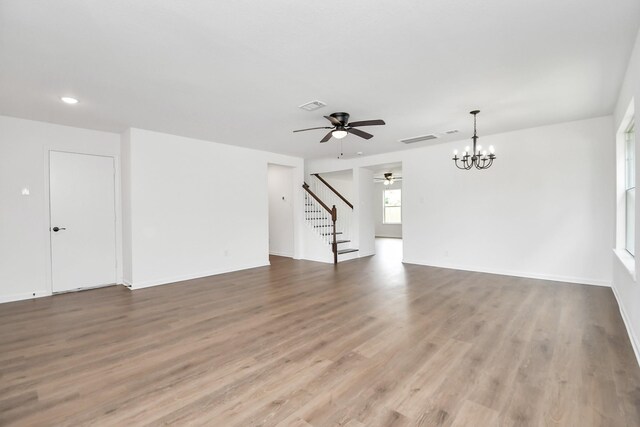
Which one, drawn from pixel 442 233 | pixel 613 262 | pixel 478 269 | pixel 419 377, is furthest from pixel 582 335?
pixel 442 233

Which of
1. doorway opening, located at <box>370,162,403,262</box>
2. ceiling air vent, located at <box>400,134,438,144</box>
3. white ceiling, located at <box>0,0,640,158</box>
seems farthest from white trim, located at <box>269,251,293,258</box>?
doorway opening, located at <box>370,162,403,262</box>

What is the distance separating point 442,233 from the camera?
21.3 feet

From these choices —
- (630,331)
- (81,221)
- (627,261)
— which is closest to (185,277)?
(81,221)

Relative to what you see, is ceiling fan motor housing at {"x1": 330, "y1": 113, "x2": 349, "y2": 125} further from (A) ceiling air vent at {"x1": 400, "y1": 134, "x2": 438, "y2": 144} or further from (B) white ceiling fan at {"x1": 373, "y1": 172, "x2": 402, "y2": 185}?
(B) white ceiling fan at {"x1": 373, "y1": 172, "x2": 402, "y2": 185}

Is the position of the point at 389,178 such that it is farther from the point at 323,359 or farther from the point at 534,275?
the point at 323,359

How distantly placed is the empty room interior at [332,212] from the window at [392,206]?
6.10m

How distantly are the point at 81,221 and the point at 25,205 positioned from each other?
0.72 m

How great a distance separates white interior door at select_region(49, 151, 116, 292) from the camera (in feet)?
15.9

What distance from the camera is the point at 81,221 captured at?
5059 mm

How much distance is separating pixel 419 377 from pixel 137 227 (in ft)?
16.0

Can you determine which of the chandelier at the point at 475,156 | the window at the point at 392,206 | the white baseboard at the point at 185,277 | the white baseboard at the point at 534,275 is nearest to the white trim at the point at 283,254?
the white baseboard at the point at 185,277

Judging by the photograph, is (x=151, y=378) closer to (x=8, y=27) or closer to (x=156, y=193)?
(x=8, y=27)

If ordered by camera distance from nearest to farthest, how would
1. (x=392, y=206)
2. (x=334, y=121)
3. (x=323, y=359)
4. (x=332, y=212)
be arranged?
1. (x=323, y=359)
2. (x=334, y=121)
3. (x=332, y=212)
4. (x=392, y=206)

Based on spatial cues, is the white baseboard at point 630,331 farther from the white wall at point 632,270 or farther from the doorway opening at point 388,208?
the doorway opening at point 388,208
